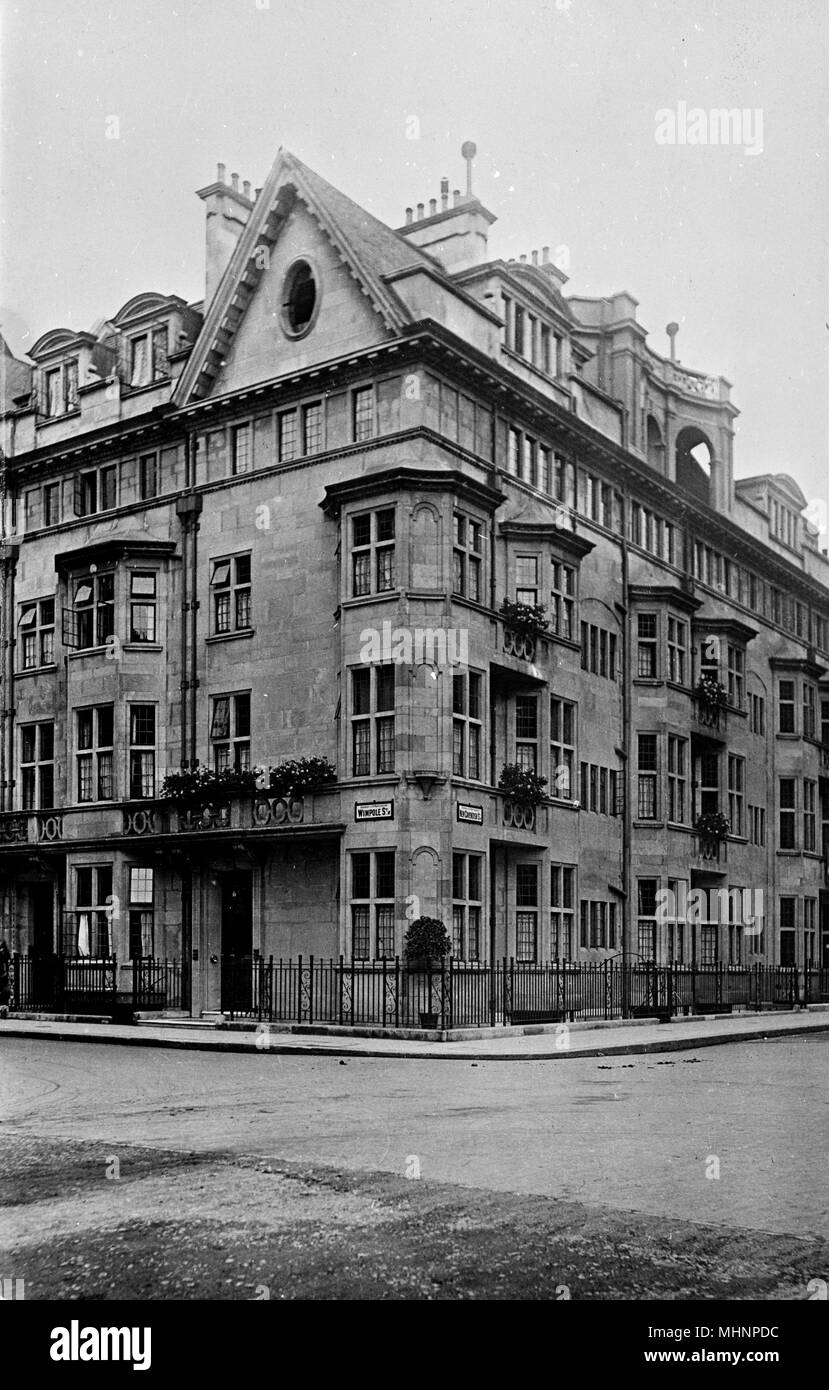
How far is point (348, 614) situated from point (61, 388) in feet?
45.2

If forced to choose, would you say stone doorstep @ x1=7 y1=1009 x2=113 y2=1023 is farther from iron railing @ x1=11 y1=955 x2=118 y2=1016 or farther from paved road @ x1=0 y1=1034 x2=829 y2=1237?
paved road @ x1=0 y1=1034 x2=829 y2=1237

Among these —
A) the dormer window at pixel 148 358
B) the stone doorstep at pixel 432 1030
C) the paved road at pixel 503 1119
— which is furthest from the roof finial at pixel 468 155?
the paved road at pixel 503 1119

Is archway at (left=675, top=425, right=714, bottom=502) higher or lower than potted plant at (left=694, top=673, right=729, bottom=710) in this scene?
higher

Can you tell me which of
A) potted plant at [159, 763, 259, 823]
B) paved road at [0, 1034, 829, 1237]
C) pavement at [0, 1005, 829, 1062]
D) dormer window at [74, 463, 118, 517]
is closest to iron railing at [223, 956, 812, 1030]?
pavement at [0, 1005, 829, 1062]

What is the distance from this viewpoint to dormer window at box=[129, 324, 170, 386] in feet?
118

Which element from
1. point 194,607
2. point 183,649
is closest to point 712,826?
point 183,649

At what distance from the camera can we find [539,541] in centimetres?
3306

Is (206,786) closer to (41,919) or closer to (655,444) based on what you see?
(41,919)

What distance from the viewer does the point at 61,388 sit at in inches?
1519

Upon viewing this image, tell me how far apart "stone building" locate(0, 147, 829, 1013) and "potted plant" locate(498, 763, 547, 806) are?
1.23 feet

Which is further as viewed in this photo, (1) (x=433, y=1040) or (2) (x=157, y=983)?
(2) (x=157, y=983)
